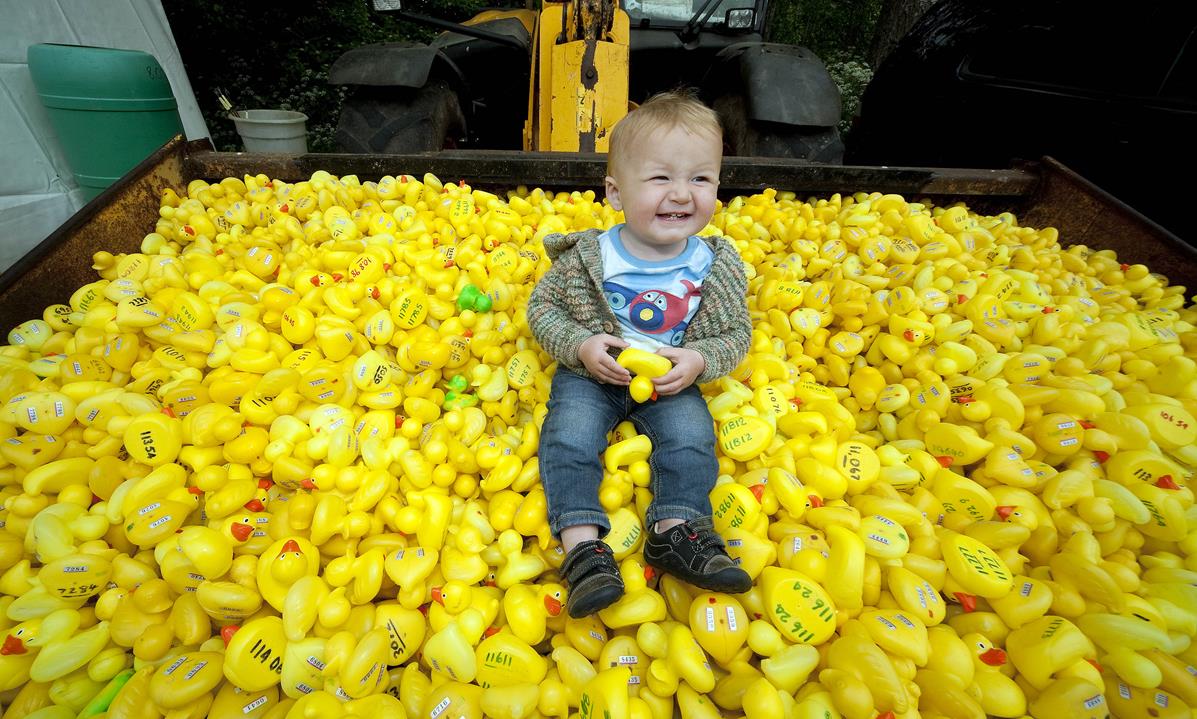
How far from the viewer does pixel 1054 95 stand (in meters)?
3.64

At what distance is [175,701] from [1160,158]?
16.8 feet

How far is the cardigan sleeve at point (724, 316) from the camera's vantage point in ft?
5.90

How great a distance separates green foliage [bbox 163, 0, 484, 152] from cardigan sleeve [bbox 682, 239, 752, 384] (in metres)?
7.30

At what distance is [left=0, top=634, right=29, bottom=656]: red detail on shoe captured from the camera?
4.12 feet

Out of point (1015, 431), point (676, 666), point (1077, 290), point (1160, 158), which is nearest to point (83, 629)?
point (676, 666)

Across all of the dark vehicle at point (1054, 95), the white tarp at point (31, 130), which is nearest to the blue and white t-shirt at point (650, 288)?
the dark vehicle at point (1054, 95)

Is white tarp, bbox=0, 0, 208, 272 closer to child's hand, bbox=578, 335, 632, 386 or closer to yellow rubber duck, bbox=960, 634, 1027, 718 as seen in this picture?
child's hand, bbox=578, 335, 632, 386

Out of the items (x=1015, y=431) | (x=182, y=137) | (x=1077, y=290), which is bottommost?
(x=1015, y=431)

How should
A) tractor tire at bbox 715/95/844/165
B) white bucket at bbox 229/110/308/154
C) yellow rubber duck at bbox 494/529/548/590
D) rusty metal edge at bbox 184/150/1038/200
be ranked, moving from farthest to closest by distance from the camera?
white bucket at bbox 229/110/308/154, tractor tire at bbox 715/95/844/165, rusty metal edge at bbox 184/150/1038/200, yellow rubber duck at bbox 494/529/548/590

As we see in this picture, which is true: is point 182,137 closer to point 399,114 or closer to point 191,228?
point 191,228

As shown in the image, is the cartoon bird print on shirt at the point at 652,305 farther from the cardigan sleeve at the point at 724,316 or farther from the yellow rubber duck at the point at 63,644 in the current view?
the yellow rubber duck at the point at 63,644

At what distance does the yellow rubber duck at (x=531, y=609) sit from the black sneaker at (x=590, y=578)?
0.15 feet

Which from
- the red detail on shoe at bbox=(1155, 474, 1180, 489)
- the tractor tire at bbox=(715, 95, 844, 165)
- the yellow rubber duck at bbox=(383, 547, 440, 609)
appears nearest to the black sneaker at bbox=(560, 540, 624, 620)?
the yellow rubber duck at bbox=(383, 547, 440, 609)

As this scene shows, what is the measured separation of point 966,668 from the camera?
4.10 ft
